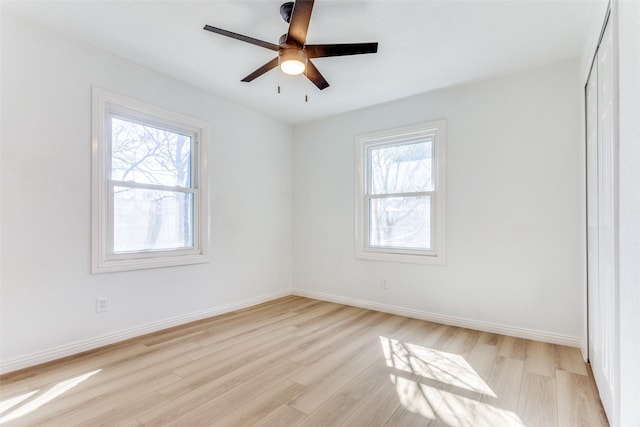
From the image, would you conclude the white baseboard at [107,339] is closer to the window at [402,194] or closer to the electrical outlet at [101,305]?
the electrical outlet at [101,305]

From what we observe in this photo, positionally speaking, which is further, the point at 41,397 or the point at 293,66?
the point at 293,66

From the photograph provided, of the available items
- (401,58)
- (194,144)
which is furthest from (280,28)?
(194,144)

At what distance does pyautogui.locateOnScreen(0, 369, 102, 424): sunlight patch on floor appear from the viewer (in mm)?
1799

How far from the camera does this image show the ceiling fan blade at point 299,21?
5.55ft

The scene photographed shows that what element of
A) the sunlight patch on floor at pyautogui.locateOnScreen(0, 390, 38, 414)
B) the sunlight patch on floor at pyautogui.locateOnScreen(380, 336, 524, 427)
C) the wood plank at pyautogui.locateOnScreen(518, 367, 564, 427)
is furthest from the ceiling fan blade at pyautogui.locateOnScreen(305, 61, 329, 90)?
the sunlight patch on floor at pyautogui.locateOnScreen(0, 390, 38, 414)

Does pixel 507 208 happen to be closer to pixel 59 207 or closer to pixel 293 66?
pixel 293 66

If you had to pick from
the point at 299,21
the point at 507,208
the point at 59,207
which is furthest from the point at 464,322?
the point at 59,207

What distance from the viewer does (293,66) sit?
2.12 metres

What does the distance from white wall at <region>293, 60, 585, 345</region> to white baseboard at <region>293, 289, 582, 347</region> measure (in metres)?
0.03

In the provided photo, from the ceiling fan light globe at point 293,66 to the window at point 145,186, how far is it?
1.75m

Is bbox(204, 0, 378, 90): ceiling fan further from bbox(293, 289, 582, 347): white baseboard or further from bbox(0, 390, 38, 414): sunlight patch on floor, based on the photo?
bbox(293, 289, 582, 347): white baseboard

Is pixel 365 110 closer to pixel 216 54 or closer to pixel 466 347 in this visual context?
pixel 216 54

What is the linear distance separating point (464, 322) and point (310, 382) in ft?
6.42

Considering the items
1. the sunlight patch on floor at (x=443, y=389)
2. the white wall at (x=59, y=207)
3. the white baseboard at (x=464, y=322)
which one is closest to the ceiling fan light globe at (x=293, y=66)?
the white wall at (x=59, y=207)
